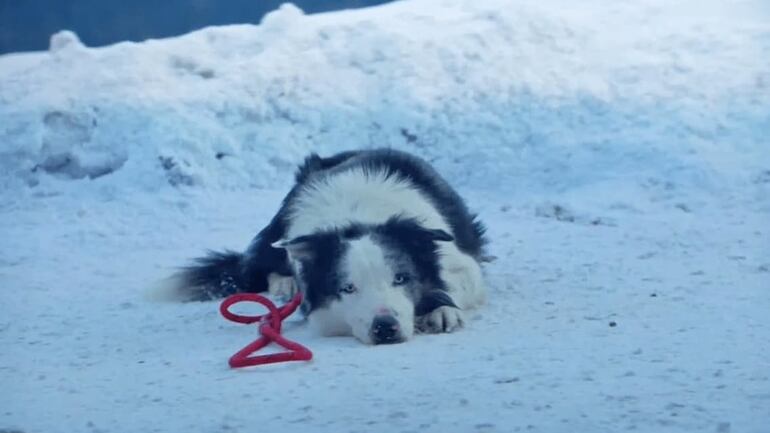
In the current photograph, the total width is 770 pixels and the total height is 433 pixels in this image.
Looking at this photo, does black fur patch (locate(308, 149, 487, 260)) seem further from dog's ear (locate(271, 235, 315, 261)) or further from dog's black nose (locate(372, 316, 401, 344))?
dog's black nose (locate(372, 316, 401, 344))

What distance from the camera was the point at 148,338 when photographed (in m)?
5.58

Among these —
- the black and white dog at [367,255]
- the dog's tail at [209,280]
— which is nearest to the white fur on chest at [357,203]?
the black and white dog at [367,255]

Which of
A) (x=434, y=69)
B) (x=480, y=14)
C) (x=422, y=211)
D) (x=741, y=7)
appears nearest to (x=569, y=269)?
(x=422, y=211)

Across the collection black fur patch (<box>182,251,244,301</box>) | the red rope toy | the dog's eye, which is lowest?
the red rope toy

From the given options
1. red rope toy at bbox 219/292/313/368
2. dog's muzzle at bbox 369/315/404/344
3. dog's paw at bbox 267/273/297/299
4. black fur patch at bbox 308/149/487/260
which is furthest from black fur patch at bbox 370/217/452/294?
dog's paw at bbox 267/273/297/299

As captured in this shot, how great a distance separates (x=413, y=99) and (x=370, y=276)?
18.6 feet

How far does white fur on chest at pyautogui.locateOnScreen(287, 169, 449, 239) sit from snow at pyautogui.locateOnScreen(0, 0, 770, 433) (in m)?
0.56

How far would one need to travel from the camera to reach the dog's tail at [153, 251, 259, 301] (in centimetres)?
664

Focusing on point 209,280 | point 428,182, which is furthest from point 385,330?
point 209,280

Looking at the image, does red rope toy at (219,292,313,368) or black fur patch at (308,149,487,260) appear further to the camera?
black fur patch at (308,149,487,260)

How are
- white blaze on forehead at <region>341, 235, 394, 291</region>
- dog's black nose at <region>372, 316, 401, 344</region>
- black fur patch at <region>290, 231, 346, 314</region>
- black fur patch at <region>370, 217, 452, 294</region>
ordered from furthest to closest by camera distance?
black fur patch at <region>370, 217, 452, 294</region>, black fur patch at <region>290, 231, 346, 314</region>, white blaze on forehead at <region>341, 235, 394, 291</region>, dog's black nose at <region>372, 316, 401, 344</region>

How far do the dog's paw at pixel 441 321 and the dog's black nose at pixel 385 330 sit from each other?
317mm

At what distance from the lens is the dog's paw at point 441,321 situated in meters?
5.37

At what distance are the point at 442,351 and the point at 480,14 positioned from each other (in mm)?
7342
